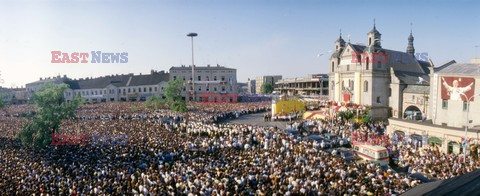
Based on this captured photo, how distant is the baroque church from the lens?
43000 mm

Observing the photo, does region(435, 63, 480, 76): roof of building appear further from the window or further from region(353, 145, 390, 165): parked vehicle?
region(353, 145, 390, 165): parked vehicle

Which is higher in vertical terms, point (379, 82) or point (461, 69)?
point (461, 69)

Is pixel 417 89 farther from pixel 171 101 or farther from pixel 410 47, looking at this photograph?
pixel 171 101

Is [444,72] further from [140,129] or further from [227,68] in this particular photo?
[227,68]

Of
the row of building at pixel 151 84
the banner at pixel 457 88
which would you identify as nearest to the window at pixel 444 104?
the banner at pixel 457 88

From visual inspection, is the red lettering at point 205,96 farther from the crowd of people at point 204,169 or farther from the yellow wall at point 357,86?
the crowd of people at point 204,169

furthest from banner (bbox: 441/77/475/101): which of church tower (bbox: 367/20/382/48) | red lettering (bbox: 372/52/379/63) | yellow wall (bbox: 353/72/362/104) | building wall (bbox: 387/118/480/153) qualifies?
church tower (bbox: 367/20/382/48)

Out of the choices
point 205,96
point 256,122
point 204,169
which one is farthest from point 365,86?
point 205,96

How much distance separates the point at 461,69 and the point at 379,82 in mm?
14951

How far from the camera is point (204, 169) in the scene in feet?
61.1

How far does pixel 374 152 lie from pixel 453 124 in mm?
13210

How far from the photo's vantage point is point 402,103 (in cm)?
4391

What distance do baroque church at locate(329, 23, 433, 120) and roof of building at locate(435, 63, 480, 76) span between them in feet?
A: 32.8

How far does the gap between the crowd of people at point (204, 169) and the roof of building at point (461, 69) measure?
29.2 feet
